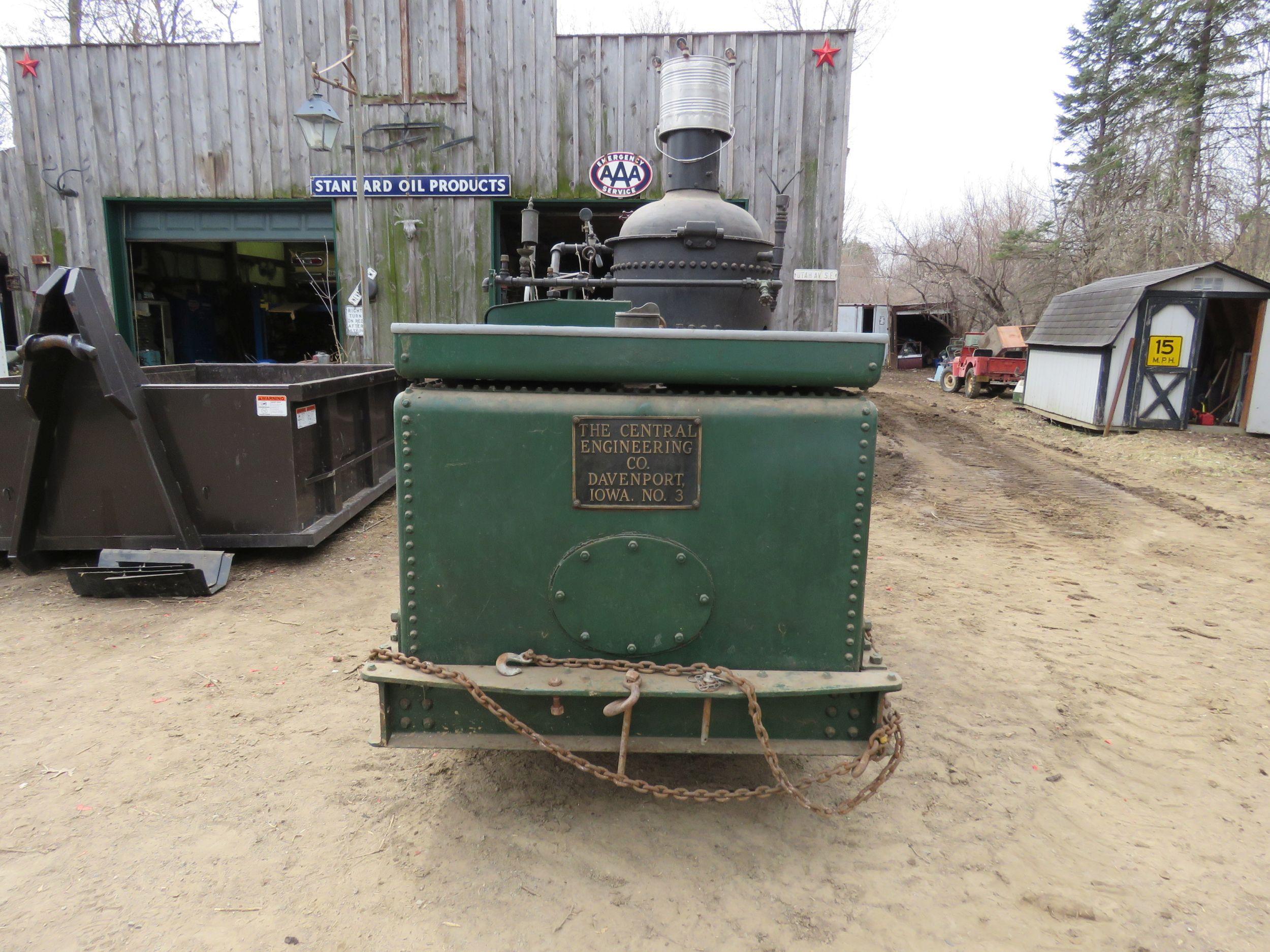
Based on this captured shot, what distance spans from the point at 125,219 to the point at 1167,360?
50.0 feet

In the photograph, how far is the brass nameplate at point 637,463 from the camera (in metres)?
2.53

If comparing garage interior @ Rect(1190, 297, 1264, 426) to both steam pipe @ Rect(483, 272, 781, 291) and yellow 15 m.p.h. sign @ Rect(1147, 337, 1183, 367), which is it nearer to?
yellow 15 m.p.h. sign @ Rect(1147, 337, 1183, 367)

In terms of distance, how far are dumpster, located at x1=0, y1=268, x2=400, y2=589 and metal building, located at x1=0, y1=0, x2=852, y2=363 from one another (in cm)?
465

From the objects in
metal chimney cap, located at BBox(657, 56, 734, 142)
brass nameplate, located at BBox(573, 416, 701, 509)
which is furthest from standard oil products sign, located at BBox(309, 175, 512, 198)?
Result: brass nameplate, located at BBox(573, 416, 701, 509)

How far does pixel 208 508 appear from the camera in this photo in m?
5.45

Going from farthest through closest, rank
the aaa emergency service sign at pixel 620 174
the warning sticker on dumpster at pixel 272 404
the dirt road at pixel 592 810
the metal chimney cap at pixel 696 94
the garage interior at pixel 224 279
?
the garage interior at pixel 224 279
the aaa emergency service sign at pixel 620 174
the warning sticker on dumpster at pixel 272 404
the metal chimney cap at pixel 696 94
the dirt road at pixel 592 810

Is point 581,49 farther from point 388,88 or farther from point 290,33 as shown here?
point 290,33

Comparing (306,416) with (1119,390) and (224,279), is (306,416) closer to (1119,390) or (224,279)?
(1119,390)

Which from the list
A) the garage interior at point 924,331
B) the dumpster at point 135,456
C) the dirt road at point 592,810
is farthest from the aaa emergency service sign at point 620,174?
the garage interior at point 924,331

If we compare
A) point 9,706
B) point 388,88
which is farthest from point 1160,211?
point 9,706

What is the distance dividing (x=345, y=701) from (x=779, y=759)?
2.00 metres

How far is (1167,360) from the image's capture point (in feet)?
41.3

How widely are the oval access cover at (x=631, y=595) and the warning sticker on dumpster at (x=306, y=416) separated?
11.9 feet

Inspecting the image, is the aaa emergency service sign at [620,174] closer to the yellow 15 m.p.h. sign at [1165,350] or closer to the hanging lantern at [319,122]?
the hanging lantern at [319,122]
